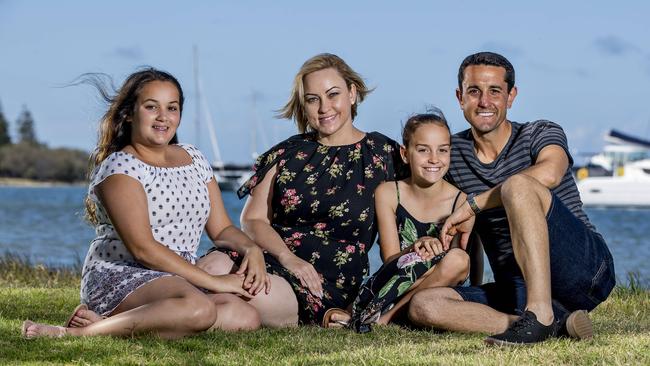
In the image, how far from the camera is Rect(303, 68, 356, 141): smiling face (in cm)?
568

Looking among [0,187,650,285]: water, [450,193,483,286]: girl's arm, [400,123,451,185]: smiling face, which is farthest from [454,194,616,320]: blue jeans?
[0,187,650,285]: water

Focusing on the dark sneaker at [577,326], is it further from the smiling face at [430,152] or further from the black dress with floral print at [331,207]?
the black dress with floral print at [331,207]

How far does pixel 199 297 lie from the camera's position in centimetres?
482

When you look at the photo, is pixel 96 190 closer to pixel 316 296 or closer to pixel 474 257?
pixel 316 296

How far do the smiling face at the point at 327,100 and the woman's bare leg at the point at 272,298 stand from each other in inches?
36.8

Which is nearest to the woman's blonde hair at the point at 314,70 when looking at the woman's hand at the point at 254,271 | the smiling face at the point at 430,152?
the smiling face at the point at 430,152

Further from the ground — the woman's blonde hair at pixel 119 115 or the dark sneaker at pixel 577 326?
the woman's blonde hair at pixel 119 115

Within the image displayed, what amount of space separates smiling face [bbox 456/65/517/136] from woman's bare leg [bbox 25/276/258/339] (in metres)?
1.70

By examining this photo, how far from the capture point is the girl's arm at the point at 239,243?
5.22 meters

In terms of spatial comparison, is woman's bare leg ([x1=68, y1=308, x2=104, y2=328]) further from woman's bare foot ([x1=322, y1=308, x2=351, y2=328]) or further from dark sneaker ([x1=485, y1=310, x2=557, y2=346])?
dark sneaker ([x1=485, y1=310, x2=557, y2=346])

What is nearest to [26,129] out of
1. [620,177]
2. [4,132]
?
[4,132]

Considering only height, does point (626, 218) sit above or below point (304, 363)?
below

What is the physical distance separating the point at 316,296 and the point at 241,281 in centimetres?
47

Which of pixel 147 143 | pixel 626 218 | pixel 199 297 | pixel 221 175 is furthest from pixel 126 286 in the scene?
pixel 221 175
